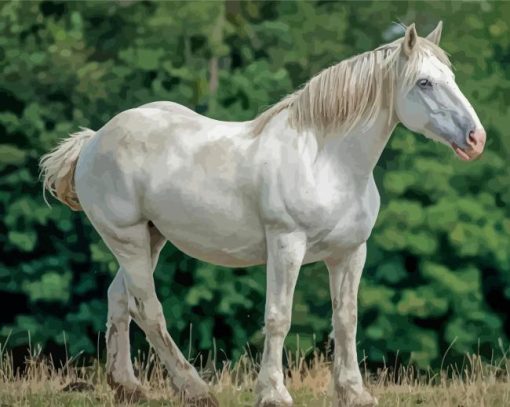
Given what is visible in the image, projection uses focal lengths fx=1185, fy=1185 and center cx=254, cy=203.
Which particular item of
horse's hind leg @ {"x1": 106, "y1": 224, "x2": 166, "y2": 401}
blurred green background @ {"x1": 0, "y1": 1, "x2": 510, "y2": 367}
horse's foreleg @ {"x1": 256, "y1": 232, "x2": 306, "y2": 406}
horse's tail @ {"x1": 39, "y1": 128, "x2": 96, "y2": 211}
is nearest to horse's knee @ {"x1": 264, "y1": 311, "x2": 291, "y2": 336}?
horse's foreleg @ {"x1": 256, "y1": 232, "x2": 306, "y2": 406}

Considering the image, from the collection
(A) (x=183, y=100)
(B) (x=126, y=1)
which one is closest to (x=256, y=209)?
(A) (x=183, y=100)

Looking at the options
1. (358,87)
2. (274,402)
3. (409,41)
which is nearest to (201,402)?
(274,402)

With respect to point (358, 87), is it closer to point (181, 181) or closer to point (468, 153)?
point (468, 153)

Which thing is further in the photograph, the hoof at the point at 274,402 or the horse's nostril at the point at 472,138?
the hoof at the point at 274,402

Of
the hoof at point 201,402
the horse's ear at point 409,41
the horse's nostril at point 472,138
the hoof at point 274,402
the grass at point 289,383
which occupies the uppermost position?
the horse's ear at point 409,41

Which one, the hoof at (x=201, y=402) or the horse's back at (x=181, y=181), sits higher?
the horse's back at (x=181, y=181)

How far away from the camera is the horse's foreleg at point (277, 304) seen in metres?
5.94

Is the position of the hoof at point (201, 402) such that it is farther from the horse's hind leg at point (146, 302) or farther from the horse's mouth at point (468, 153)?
the horse's mouth at point (468, 153)

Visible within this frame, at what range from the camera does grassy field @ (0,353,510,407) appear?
270 inches

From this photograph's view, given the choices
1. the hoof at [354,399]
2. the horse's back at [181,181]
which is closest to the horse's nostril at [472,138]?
the horse's back at [181,181]

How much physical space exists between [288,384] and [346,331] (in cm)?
164

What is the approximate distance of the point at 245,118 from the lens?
319 inches

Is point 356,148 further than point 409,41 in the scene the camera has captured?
Answer: Yes

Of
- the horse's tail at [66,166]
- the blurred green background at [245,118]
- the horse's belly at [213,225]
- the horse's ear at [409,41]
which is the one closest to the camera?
the horse's ear at [409,41]
